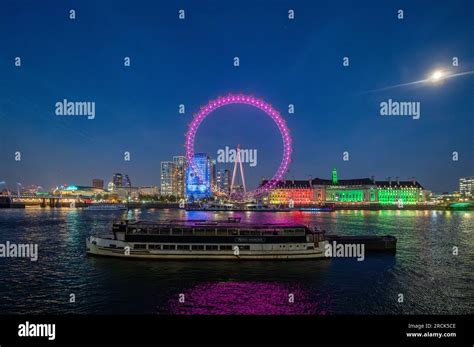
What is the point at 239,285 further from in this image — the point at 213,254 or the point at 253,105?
the point at 253,105

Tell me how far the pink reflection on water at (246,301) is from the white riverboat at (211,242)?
9.29 meters

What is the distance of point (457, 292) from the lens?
27.8 meters

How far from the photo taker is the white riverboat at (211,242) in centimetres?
3850

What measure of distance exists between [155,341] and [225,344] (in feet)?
10.2

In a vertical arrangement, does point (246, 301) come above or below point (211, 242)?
below

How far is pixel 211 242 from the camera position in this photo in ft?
127

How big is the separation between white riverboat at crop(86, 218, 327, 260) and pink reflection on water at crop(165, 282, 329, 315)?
9292 mm

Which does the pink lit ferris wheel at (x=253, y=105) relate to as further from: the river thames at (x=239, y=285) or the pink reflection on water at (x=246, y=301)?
the pink reflection on water at (x=246, y=301)

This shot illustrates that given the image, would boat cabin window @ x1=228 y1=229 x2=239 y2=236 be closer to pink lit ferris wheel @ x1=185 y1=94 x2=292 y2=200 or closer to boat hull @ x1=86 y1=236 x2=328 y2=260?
boat hull @ x1=86 y1=236 x2=328 y2=260

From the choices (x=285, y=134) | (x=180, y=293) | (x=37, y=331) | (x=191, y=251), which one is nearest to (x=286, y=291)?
(x=180, y=293)

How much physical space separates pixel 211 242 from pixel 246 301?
47.5ft

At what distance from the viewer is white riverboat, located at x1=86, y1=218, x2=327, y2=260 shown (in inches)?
1516

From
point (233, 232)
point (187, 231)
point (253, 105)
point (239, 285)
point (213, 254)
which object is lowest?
point (239, 285)

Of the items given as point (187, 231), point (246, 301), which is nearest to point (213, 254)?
point (187, 231)
